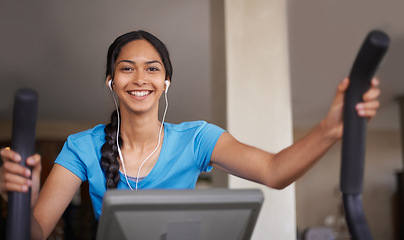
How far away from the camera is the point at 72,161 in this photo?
1.27 metres

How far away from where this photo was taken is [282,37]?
9.96 feet

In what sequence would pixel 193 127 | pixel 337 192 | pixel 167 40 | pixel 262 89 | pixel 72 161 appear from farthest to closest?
pixel 337 192, pixel 167 40, pixel 262 89, pixel 193 127, pixel 72 161

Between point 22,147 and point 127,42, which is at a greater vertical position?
point 127,42

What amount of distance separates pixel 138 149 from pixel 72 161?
0.70ft

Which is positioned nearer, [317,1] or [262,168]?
[262,168]

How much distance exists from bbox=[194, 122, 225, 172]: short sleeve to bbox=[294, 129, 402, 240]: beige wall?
10.4 m

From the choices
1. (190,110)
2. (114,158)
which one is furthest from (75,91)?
(114,158)

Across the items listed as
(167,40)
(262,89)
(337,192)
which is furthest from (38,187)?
Result: (337,192)

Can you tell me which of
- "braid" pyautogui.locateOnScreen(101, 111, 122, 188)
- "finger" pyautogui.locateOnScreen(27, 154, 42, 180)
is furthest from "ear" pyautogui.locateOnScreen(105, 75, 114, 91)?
"finger" pyautogui.locateOnScreen(27, 154, 42, 180)

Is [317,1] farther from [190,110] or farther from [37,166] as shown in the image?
[190,110]

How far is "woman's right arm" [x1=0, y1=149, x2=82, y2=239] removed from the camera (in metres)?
0.76

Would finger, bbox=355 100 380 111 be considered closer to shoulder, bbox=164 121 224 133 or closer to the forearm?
shoulder, bbox=164 121 224 133

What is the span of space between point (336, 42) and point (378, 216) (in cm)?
812

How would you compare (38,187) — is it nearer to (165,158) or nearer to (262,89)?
(165,158)
